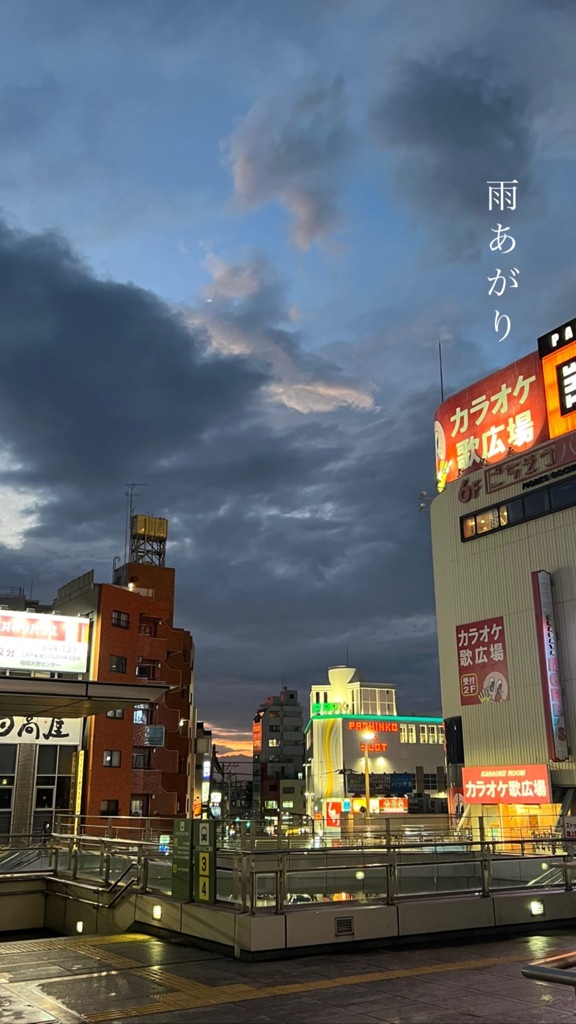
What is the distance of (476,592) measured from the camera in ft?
136

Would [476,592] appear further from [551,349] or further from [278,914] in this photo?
[278,914]

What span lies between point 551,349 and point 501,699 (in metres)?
17.1

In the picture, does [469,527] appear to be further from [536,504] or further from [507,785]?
[507,785]

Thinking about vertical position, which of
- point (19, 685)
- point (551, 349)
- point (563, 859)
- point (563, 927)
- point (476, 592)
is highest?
point (551, 349)

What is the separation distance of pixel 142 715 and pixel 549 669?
106 feet

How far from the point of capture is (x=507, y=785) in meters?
37.5

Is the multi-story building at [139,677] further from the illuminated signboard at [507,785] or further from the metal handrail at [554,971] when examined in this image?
the metal handrail at [554,971]

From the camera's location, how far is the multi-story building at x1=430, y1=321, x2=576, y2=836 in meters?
36.0

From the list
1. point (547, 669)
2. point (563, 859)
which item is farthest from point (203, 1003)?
point (547, 669)

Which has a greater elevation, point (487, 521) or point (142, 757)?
point (487, 521)

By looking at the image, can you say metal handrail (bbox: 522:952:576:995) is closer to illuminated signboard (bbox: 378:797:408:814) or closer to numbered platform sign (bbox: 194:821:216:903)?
numbered platform sign (bbox: 194:821:216:903)

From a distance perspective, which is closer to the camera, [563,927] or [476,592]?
[563,927]

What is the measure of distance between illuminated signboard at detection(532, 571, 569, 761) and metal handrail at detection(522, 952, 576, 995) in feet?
103

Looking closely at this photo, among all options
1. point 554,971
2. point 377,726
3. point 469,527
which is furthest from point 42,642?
point 377,726
